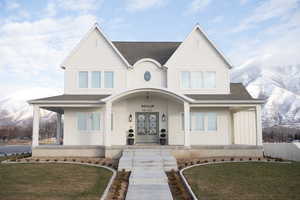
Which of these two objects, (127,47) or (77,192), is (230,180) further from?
(127,47)

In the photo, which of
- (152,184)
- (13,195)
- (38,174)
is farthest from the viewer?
(38,174)

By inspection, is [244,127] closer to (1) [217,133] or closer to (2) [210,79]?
(1) [217,133]

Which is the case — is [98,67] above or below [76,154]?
above

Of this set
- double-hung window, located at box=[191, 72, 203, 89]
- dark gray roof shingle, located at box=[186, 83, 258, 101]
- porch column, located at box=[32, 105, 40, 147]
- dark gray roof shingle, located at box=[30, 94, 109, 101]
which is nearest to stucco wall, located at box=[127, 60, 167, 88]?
double-hung window, located at box=[191, 72, 203, 89]

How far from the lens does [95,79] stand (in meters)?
22.4

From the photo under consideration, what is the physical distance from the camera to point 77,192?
33.6 feet

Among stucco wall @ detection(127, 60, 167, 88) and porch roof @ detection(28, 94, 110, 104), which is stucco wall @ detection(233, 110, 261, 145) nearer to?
stucco wall @ detection(127, 60, 167, 88)

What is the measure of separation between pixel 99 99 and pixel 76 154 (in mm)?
3772

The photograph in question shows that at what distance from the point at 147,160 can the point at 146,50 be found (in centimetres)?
1130

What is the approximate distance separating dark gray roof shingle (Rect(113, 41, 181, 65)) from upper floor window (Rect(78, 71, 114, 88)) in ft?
7.09

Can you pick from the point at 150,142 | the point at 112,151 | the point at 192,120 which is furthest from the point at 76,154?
the point at 192,120

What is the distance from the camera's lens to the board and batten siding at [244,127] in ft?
80.6

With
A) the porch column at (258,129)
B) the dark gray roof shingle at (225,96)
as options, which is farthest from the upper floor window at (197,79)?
the porch column at (258,129)

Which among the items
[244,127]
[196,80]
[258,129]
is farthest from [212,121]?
[244,127]
